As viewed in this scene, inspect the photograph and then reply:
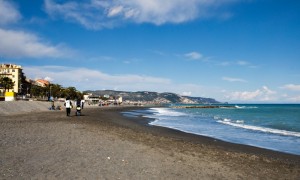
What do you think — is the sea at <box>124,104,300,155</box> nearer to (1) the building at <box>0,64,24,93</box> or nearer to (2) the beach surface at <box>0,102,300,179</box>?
(2) the beach surface at <box>0,102,300,179</box>

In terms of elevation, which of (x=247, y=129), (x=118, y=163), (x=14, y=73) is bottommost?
(x=247, y=129)

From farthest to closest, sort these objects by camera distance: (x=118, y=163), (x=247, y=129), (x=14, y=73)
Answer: (x=14, y=73)
(x=247, y=129)
(x=118, y=163)

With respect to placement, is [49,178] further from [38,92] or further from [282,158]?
[38,92]

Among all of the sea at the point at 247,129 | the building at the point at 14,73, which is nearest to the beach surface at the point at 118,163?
the sea at the point at 247,129

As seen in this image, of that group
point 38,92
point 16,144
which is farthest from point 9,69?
point 16,144

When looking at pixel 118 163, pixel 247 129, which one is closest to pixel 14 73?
pixel 247 129

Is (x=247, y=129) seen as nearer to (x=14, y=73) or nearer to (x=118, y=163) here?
(x=118, y=163)

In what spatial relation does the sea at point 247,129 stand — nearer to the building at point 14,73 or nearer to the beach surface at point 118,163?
the beach surface at point 118,163

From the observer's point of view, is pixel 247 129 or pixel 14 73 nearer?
pixel 247 129

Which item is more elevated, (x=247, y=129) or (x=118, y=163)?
(x=118, y=163)

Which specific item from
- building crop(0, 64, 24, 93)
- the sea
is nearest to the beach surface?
the sea

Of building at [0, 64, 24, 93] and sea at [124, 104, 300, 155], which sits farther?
building at [0, 64, 24, 93]

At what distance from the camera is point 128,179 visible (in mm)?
7875

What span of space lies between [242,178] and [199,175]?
49.8 inches
